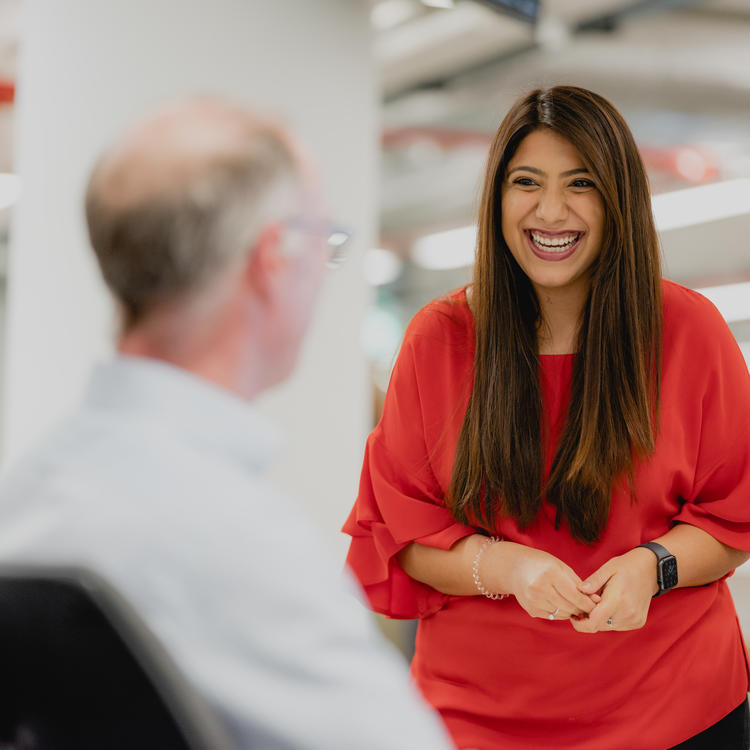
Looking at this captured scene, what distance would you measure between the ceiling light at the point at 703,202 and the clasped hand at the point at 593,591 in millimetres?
6783

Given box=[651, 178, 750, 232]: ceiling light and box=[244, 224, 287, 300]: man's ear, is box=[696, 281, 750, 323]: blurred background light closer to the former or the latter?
box=[651, 178, 750, 232]: ceiling light

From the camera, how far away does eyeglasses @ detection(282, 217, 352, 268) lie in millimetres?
836

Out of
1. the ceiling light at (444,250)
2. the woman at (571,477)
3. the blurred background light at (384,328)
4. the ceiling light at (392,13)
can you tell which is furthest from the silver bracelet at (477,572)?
the blurred background light at (384,328)

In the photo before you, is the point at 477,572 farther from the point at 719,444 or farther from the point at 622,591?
the point at 719,444

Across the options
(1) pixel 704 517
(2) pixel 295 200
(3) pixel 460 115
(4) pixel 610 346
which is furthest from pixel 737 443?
(3) pixel 460 115

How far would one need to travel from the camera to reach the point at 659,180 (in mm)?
7840

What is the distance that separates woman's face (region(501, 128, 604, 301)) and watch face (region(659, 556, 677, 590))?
0.44 meters

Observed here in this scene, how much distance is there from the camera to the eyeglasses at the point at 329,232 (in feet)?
2.74

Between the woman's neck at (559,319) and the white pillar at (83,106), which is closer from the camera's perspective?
the woman's neck at (559,319)

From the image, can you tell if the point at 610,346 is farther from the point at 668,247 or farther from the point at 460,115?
the point at 668,247

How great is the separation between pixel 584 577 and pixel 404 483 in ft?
1.02

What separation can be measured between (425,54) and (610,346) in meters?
4.88

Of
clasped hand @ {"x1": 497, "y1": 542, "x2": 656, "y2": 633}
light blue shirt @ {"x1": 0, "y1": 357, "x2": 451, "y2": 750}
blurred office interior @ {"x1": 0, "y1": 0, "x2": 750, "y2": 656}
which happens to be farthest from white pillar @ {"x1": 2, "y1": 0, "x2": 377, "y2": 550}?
light blue shirt @ {"x1": 0, "y1": 357, "x2": 451, "y2": 750}

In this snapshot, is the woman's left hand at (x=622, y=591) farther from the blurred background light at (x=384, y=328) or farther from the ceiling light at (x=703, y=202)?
the blurred background light at (x=384, y=328)
